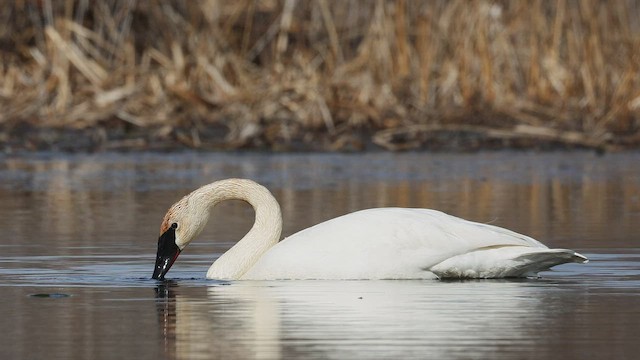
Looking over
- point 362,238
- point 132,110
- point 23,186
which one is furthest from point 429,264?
point 132,110

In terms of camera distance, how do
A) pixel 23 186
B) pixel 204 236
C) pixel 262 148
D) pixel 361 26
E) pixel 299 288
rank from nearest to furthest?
pixel 299 288
pixel 204 236
pixel 23 186
pixel 262 148
pixel 361 26

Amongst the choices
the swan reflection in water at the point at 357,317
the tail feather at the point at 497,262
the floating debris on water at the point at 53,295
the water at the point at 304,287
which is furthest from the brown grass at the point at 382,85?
the floating debris on water at the point at 53,295

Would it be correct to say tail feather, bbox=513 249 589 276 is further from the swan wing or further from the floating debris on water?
the floating debris on water

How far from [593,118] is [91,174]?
215 inches

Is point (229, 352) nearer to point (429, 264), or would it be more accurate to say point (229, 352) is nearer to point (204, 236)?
point (429, 264)

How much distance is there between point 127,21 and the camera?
65.5ft

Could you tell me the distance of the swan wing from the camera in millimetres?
7609

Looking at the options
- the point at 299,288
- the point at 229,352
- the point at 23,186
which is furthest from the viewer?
the point at 23,186

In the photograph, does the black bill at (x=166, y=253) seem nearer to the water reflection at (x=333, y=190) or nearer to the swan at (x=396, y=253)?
the swan at (x=396, y=253)

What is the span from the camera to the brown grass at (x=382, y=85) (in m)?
17.4

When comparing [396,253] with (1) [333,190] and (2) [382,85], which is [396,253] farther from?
(2) [382,85]

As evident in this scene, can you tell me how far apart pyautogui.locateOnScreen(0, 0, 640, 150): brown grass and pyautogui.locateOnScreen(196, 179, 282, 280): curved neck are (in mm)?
8464

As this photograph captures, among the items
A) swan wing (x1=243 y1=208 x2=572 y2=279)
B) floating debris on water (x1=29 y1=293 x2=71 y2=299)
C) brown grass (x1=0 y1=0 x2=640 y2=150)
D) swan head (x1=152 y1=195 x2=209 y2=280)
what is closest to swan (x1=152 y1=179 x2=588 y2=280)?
swan wing (x1=243 y1=208 x2=572 y2=279)

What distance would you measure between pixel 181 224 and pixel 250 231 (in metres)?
0.35
